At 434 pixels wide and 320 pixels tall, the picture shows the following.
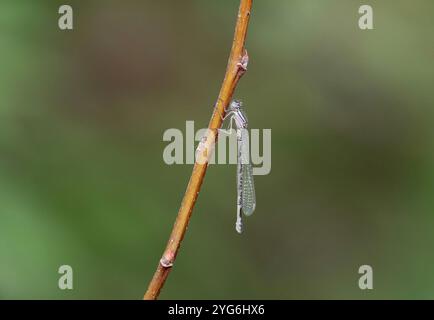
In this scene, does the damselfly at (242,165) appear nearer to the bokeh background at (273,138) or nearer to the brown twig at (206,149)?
the brown twig at (206,149)

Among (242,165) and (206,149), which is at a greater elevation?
(206,149)

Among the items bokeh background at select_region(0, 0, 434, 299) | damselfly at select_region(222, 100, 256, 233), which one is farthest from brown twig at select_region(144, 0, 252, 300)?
bokeh background at select_region(0, 0, 434, 299)

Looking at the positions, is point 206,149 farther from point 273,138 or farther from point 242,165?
point 273,138

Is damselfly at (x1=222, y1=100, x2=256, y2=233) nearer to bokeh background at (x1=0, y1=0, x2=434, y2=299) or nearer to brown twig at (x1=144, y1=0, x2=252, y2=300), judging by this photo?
brown twig at (x1=144, y1=0, x2=252, y2=300)

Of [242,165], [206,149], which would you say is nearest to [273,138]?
[242,165]

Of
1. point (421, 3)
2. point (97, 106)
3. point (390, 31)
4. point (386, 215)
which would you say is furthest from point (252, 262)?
point (421, 3)

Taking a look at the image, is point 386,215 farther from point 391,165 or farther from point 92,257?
point 92,257
